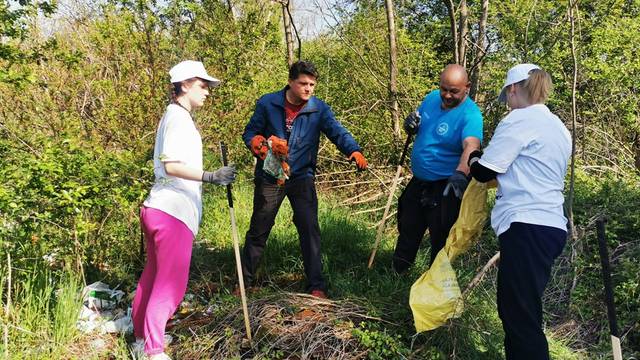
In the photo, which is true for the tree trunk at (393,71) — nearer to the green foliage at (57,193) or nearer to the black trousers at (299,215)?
the black trousers at (299,215)

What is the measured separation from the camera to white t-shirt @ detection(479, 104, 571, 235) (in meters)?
2.51

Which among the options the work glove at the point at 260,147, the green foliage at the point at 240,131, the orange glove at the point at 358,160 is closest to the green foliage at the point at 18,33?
the green foliage at the point at 240,131

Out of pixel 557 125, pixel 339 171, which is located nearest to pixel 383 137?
pixel 339 171

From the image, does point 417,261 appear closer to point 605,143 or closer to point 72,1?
point 605,143

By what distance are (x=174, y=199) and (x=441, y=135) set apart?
6.25 feet

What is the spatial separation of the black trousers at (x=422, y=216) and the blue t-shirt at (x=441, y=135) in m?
0.11

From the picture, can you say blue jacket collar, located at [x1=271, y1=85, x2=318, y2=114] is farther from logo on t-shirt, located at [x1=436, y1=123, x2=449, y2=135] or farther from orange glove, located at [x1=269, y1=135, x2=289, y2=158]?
logo on t-shirt, located at [x1=436, y1=123, x2=449, y2=135]

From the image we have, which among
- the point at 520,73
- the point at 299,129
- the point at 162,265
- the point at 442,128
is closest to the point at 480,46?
the point at 442,128

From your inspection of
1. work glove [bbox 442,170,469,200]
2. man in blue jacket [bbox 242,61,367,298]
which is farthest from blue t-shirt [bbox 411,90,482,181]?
man in blue jacket [bbox 242,61,367,298]

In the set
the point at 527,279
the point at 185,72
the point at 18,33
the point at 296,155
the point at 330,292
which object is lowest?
the point at 330,292

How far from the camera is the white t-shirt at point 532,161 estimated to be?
2.51 metres

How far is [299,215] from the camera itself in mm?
3873

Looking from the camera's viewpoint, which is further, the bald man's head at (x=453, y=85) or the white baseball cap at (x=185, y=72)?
the bald man's head at (x=453, y=85)

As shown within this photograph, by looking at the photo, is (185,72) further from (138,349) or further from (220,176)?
(138,349)
